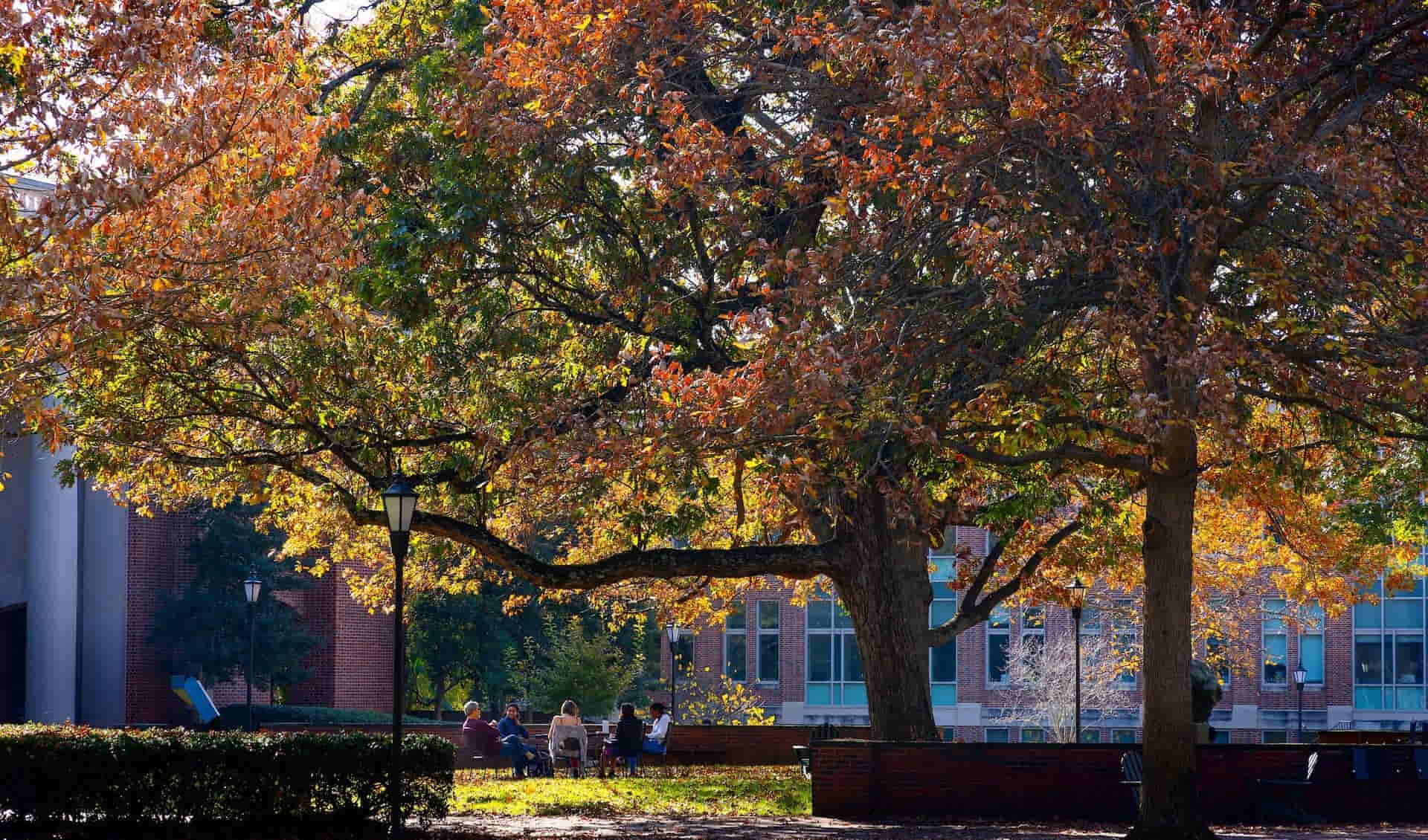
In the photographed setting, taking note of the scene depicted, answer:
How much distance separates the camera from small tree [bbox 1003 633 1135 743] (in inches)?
1747

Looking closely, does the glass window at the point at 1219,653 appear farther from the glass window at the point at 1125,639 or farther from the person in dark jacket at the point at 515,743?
the person in dark jacket at the point at 515,743

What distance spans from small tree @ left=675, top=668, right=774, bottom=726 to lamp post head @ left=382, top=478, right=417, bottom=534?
1744 centimetres

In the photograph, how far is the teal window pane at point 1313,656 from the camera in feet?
168

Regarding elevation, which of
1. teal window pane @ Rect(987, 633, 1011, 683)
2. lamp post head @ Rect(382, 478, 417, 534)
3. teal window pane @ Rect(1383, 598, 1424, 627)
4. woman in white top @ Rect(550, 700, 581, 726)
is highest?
lamp post head @ Rect(382, 478, 417, 534)

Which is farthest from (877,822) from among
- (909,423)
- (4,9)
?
(4,9)

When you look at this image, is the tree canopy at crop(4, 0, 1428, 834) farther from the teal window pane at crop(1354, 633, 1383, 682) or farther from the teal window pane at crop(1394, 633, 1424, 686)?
the teal window pane at crop(1394, 633, 1424, 686)

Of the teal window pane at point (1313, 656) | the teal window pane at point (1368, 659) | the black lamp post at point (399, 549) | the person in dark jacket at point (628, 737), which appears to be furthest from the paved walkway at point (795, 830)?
the teal window pane at point (1368, 659)

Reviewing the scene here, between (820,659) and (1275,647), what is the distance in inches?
600

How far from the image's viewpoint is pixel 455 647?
45.6 m

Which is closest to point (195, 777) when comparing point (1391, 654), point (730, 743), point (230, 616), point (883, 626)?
point (883, 626)

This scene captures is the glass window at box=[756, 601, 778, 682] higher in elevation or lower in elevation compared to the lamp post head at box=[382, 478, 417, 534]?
lower

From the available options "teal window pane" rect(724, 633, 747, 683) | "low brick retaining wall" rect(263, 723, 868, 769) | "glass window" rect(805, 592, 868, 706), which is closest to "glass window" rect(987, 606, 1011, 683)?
"glass window" rect(805, 592, 868, 706)

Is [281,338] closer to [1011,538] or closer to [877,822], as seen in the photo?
[877,822]

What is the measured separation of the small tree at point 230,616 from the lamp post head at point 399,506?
25.5 meters
